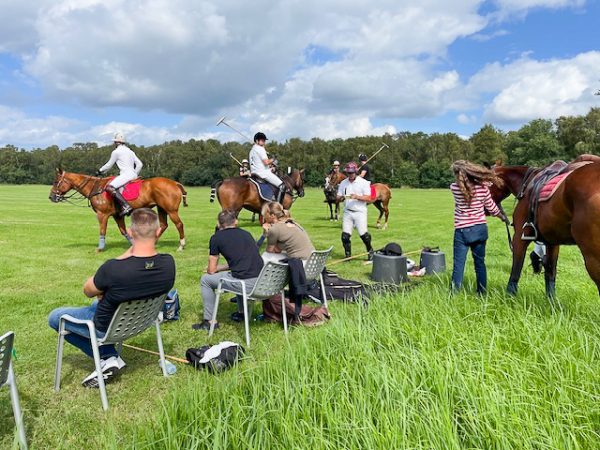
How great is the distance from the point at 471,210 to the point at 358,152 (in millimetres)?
84162

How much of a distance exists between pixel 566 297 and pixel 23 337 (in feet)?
21.0

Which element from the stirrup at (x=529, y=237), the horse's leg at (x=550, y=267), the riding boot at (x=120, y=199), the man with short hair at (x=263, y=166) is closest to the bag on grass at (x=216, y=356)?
the stirrup at (x=529, y=237)

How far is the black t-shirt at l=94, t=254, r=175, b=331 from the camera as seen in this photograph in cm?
353

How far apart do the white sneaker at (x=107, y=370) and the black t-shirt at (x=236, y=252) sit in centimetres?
161

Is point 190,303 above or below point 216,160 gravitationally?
below

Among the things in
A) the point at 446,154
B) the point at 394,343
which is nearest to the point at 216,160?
the point at 446,154

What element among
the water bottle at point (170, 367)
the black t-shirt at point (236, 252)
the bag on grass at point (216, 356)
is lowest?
the water bottle at point (170, 367)

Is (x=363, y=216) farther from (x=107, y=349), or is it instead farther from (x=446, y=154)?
(x=446, y=154)

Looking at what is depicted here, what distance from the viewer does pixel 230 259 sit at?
5.35m

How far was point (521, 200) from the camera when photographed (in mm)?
5867

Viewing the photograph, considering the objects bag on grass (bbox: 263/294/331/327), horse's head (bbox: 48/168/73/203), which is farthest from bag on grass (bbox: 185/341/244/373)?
horse's head (bbox: 48/168/73/203)

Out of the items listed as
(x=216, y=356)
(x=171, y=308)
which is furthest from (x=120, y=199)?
(x=216, y=356)

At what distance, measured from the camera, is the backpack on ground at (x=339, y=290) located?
6664mm

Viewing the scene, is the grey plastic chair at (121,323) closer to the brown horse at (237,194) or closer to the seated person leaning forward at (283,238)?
the seated person leaning forward at (283,238)
